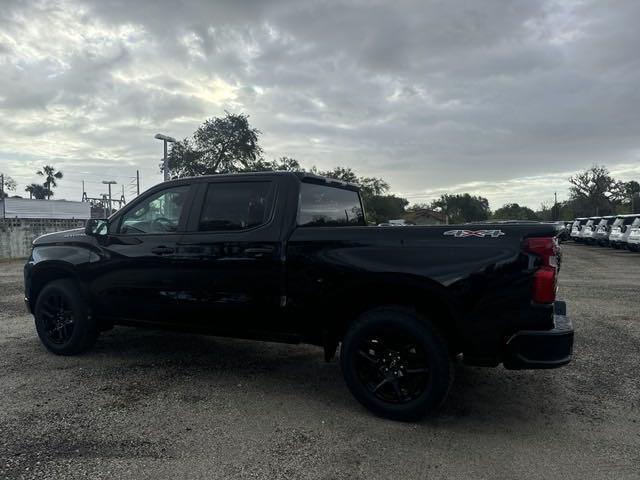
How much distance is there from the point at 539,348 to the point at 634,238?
808 inches

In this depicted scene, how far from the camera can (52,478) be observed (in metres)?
2.73

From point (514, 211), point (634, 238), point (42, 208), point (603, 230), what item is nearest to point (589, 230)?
point (603, 230)

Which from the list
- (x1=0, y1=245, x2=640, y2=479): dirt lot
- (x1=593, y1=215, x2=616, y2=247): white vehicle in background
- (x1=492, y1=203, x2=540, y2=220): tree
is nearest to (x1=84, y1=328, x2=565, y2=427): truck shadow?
(x1=0, y1=245, x2=640, y2=479): dirt lot

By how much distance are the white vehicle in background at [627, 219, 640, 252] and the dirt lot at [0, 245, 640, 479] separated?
17183mm

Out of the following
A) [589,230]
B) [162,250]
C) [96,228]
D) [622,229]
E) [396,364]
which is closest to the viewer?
[396,364]

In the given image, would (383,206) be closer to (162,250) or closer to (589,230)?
(589,230)

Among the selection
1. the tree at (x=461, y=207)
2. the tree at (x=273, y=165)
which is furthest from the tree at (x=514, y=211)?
the tree at (x=273, y=165)

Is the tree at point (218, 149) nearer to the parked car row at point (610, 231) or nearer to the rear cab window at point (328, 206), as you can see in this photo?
the parked car row at point (610, 231)

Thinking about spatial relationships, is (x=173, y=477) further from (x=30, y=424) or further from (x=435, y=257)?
(x=435, y=257)

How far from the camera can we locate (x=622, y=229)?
72.2 ft

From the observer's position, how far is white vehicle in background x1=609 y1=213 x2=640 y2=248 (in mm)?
20908

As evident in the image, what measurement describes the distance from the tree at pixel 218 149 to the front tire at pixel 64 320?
1235 inches

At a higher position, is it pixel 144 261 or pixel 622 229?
pixel 144 261

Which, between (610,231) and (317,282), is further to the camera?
(610,231)
